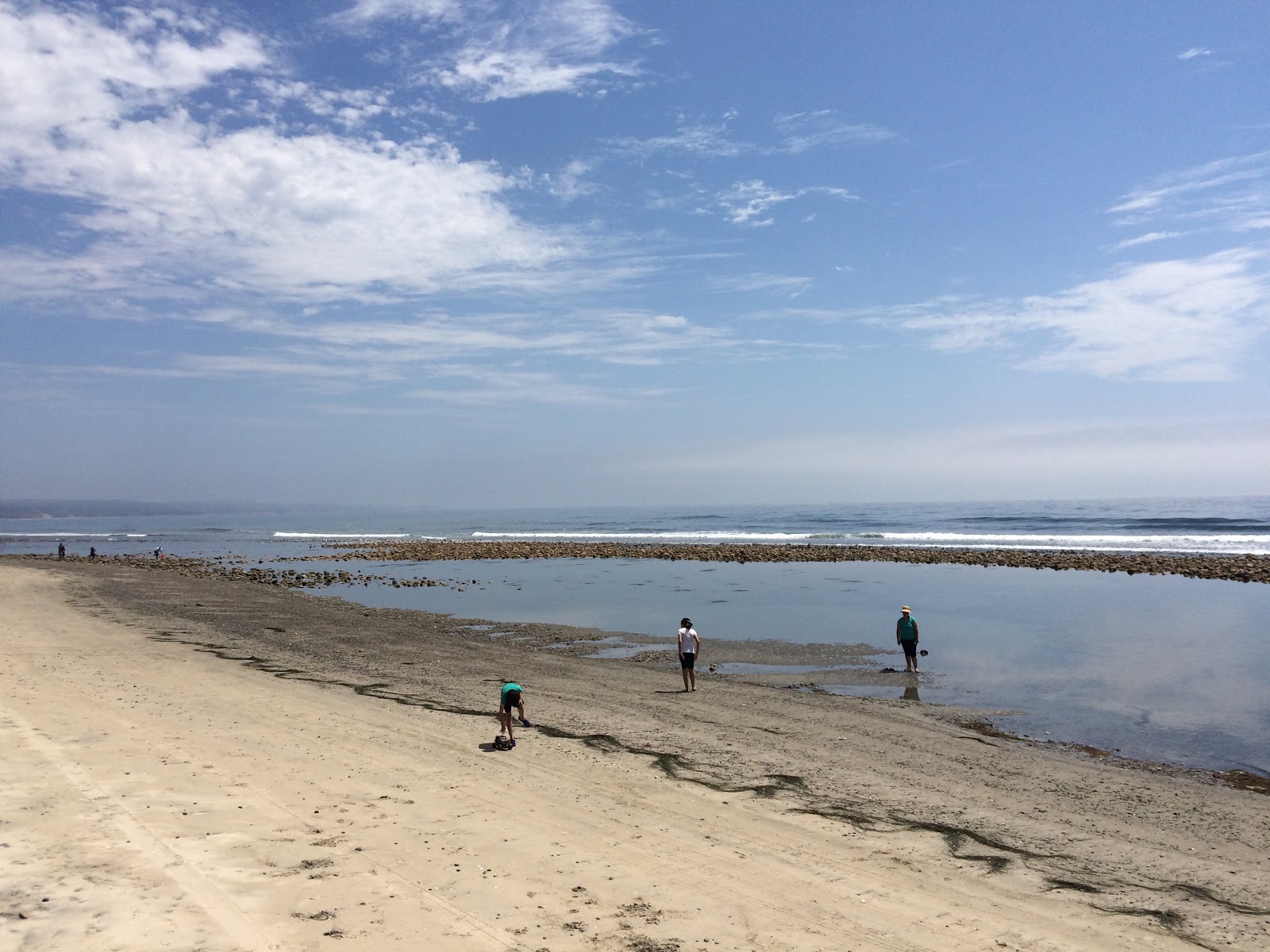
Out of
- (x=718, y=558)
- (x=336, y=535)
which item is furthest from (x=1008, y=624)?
(x=336, y=535)

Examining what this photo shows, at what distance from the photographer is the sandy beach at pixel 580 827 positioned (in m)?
6.16

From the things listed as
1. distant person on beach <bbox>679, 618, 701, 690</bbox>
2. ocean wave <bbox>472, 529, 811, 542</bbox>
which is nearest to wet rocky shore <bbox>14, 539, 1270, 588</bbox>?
ocean wave <bbox>472, 529, 811, 542</bbox>

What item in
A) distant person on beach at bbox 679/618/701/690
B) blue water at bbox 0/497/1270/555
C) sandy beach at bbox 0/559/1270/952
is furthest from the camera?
blue water at bbox 0/497/1270/555

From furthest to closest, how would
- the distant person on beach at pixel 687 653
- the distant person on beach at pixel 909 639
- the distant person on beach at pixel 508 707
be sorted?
the distant person on beach at pixel 909 639 < the distant person on beach at pixel 687 653 < the distant person on beach at pixel 508 707

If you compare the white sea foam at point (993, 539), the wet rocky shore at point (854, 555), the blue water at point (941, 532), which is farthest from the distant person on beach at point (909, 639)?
the blue water at point (941, 532)

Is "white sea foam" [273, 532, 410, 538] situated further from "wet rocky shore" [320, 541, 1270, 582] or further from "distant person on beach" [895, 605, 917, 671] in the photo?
"distant person on beach" [895, 605, 917, 671]

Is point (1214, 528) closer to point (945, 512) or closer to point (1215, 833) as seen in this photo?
point (945, 512)

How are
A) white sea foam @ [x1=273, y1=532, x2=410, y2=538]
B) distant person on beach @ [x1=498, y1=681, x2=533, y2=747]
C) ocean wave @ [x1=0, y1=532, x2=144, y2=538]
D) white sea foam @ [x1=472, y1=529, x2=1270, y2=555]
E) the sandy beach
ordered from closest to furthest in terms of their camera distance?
the sandy beach
distant person on beach @ [x1=498, y1=681, x2=533, y2=747]
white sea foam @ [x1=472, y1=529, x2=1270, y2=555]
white sea foam @ [x1=273, y1=532, x2=410, y2=538]
ocean wave @ [x1=0, y1=532, x2=144, y2=538]

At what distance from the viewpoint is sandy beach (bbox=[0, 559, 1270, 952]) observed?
6.16 m

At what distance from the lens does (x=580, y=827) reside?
830 centimetres

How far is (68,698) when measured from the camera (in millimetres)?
12555

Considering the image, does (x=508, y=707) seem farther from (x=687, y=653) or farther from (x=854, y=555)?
(x=854, y=555)

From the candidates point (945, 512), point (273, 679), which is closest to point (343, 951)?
point (273, 679)

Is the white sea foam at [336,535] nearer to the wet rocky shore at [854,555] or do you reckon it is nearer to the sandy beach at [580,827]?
the wet rocky shore at [854,555]
